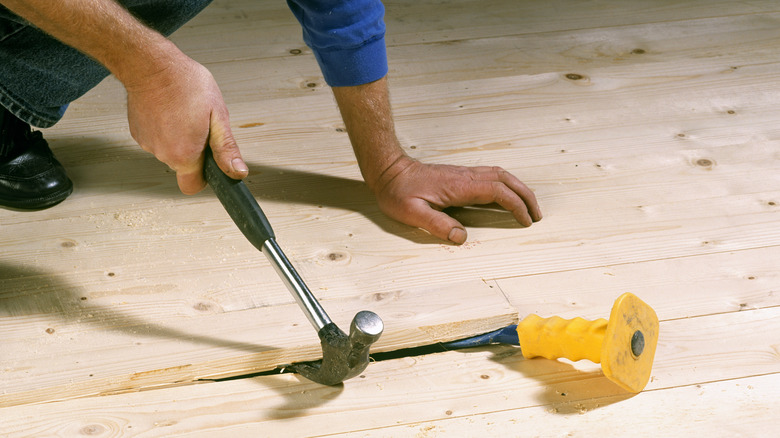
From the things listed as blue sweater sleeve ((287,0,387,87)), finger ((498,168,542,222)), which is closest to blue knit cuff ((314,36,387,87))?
blue sweater sleeve ((287,0,387,87))

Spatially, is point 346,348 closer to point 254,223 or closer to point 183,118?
point 254,223

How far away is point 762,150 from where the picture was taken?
1.42 meters

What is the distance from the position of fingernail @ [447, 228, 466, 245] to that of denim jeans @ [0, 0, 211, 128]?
1.79 feet

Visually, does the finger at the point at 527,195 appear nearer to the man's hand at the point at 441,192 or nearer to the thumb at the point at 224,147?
the man's hand at the point at 441,192

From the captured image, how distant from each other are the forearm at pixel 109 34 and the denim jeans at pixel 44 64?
260 mm

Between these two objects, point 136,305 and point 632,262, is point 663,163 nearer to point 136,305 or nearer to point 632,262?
point 632,262

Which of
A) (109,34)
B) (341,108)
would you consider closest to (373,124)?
(341,108)

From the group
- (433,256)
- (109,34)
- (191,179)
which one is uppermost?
(109,34)

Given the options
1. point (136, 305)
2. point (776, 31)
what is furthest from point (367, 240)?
point (776, 31)

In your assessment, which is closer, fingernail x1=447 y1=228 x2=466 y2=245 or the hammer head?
the hammer head

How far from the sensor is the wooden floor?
3.00 ft

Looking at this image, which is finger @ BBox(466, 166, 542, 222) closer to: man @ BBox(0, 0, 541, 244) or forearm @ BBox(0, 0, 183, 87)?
man @ BBox(0, 0, 541, 244)

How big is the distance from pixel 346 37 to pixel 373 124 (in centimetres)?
15

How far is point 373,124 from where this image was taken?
4.15 feet
